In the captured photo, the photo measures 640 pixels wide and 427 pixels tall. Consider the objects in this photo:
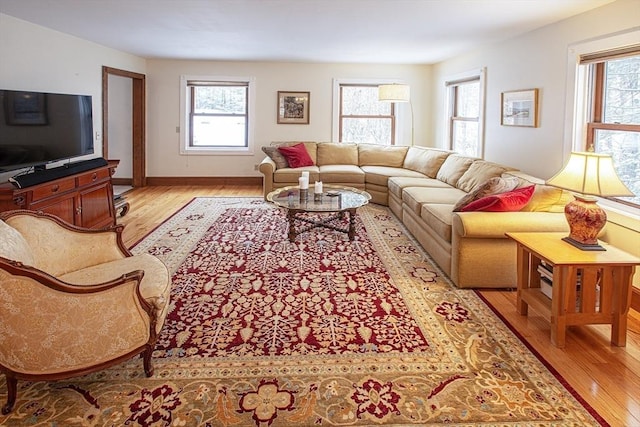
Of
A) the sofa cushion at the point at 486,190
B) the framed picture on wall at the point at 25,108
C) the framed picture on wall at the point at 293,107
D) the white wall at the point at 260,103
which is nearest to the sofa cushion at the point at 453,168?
the sofa cushion at the point at 486,190

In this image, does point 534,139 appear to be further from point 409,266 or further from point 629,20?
point 409,266

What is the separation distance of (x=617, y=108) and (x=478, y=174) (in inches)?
61.4

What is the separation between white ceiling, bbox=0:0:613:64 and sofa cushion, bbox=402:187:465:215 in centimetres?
175

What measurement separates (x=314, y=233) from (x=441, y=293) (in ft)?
6.45

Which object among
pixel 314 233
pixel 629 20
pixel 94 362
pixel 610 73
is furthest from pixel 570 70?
pixel 94 362

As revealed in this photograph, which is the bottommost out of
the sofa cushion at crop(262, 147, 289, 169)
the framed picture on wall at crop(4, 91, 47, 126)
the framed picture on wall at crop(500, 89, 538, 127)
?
the sofa cushion at crop(262, 147, 289, 169)

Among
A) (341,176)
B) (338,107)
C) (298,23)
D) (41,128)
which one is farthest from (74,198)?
(338,107)

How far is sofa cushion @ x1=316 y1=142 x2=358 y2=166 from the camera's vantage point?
7699mm

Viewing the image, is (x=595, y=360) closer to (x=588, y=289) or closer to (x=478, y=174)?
(x=588, y=289)

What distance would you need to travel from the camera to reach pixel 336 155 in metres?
7.73

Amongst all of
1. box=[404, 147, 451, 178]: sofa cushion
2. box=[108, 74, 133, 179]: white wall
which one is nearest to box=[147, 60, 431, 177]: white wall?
box=[108, 74, 133, 179]: white wall

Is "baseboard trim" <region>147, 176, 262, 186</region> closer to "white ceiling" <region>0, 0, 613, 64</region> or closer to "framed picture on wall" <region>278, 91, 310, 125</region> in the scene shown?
"framed picture on wall" <region>278, 91, 310, 125</region>

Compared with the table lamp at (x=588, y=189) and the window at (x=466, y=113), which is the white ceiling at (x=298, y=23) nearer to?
the window at (x=466, y=113)

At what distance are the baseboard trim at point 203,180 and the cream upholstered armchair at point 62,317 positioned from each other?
6.22 metres
